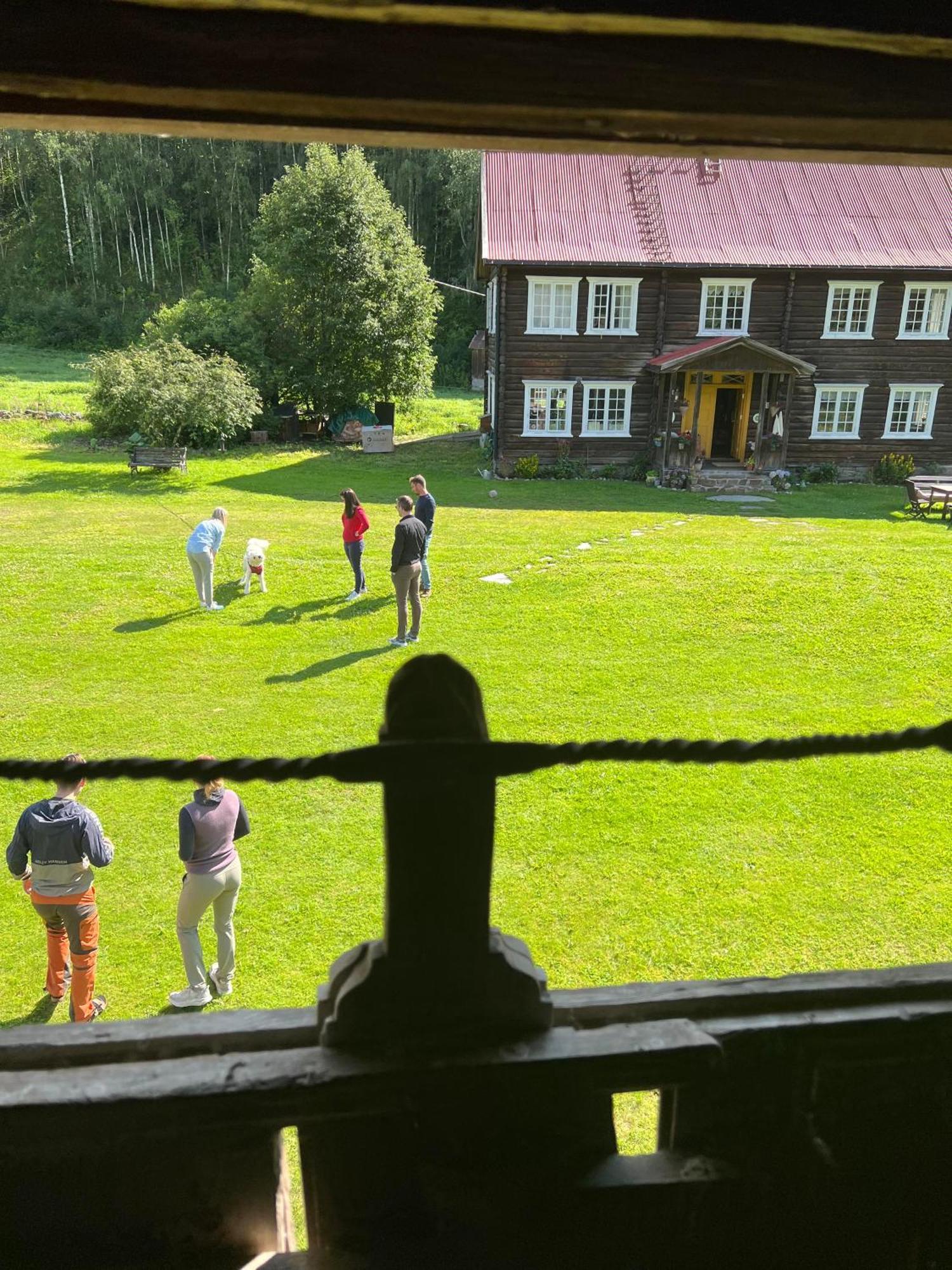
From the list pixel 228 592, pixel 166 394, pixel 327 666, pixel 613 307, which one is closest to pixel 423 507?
pixel 327 666

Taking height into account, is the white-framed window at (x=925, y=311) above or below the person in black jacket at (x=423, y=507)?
above

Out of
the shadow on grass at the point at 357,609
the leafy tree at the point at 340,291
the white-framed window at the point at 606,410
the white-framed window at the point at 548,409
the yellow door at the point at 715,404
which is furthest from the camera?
the leafy tree at the point at 340,291

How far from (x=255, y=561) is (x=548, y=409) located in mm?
13826

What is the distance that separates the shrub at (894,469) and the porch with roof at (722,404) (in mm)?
2565

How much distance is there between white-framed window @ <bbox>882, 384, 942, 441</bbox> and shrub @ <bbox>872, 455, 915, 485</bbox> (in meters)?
0.73

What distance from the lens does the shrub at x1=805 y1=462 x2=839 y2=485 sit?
25.0 meters

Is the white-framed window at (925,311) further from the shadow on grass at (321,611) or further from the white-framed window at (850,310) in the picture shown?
the shadow on grass at (321,611)

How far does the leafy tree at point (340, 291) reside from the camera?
30406 mm

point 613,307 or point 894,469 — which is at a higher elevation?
point 613,307

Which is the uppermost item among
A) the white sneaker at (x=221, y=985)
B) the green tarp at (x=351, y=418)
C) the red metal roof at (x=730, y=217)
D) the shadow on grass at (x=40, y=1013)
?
the red metal roof at (x=730, y=217)

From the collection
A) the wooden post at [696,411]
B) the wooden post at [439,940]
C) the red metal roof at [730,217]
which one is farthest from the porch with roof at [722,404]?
the wooden post at [439,940]

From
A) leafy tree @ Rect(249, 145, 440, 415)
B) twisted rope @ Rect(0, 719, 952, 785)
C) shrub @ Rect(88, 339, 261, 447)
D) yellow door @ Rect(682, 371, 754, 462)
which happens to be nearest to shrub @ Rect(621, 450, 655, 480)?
yellow door @ Rect(682, 371, 754, 462)

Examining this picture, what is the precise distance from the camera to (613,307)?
79.7ft

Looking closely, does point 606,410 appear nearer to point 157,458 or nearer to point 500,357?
point 500,357
